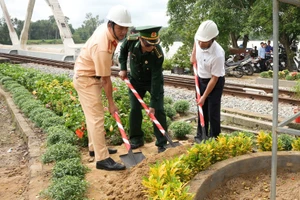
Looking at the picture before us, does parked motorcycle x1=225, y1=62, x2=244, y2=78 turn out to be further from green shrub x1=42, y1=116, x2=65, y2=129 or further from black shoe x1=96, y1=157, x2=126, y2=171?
black shoe x1=96, y1=157, x2=126, y2=171

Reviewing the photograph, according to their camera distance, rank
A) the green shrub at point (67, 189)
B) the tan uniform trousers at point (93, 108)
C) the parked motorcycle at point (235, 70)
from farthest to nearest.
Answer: the parked motorcycle at point (235, 70), the tan uniform trousers at point (93, 108), the green shrub at point (67, 189)

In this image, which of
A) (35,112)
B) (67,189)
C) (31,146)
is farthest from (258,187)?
(35,112)

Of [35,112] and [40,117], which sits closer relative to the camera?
[40,117]

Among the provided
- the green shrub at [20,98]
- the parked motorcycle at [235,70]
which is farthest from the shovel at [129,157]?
the parked motorcycle at [235,70]

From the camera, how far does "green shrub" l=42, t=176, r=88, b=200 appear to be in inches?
126

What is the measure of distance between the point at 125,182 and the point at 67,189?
A: 0.60 metres

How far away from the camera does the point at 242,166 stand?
10.9 feet

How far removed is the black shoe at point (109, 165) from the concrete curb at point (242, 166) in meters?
1.32

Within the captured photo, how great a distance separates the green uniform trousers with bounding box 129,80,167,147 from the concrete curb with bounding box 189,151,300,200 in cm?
147

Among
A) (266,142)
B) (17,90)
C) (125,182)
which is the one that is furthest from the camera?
(17,90)

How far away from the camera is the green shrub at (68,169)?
3717mm

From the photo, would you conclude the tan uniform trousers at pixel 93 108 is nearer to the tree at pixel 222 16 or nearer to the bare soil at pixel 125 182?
the bare soil at pixel 125 182

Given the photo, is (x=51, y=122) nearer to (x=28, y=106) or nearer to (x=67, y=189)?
(x=28, y=106)

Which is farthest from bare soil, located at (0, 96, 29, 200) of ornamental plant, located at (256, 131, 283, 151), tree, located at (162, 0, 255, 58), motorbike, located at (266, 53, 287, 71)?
motorbike, located at (266, 53, 287, 71)
